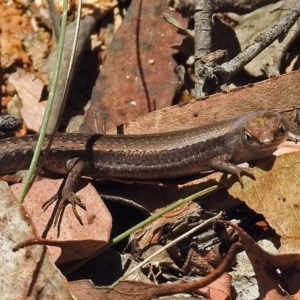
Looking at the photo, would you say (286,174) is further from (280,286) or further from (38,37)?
(38,37)

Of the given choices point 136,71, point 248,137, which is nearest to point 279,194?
point 248,137

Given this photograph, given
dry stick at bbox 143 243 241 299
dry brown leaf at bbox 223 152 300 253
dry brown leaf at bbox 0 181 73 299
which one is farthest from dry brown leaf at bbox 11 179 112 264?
dry brown leaf at bbox 223 152 300 253

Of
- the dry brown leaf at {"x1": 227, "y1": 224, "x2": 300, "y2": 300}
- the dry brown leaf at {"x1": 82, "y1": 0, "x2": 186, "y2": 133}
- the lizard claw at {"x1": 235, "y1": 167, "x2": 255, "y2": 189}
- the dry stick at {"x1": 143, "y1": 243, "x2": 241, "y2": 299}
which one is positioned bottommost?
the dry brown leaf at {"x1": 227, "y1": 224, "x2": 300, "y2": 300}

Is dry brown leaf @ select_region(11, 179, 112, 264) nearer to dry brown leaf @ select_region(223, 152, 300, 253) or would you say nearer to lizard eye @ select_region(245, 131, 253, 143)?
dry brown leaf @ select_region(223, 152, 300, 253)

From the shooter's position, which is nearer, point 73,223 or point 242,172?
point 73,223

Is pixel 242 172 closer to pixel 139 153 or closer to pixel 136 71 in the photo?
pixel 139 153

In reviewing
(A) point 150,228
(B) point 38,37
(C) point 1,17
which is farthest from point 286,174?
(C) point 1,17
